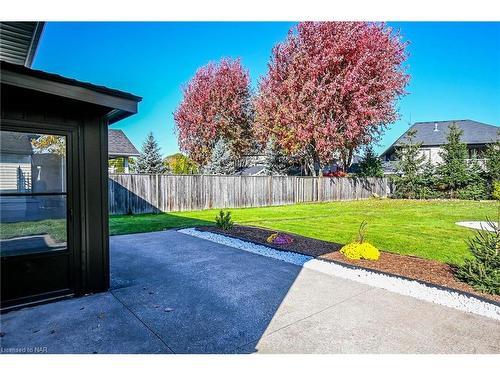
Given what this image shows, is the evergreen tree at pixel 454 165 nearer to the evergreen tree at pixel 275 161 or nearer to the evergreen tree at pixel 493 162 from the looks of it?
the evergreen tree at pixel 493 162

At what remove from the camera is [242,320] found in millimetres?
2768

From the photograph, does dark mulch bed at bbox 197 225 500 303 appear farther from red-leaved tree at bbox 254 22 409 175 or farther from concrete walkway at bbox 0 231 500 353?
red-leaved tree at bbox 254 22 409 175

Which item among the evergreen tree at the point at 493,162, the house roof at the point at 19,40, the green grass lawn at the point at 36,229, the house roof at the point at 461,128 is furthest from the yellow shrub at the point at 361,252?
the house roof at the point at 461,128

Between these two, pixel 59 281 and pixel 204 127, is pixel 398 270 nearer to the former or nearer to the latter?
pixel 59 281

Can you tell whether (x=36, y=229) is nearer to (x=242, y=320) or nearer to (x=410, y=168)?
(x=242, y=320)

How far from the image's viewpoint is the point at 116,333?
98.4 inches

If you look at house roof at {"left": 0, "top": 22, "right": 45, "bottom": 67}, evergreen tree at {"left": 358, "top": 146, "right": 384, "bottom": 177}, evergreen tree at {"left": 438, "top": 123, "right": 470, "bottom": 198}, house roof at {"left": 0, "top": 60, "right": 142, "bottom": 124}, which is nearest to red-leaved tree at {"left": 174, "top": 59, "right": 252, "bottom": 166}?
evergreen tree at {"left": 358, "top": 146, "right": 384, "bottom": 177}

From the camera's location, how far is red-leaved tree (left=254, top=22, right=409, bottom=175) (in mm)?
16000

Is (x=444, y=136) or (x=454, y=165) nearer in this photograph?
(x=454, y=165)

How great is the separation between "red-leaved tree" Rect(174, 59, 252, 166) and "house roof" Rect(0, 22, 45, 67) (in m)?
19.6

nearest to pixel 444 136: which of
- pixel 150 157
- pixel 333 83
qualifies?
pixel 333 83

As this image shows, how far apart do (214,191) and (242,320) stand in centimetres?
1088

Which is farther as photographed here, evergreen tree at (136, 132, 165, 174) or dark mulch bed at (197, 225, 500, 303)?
evergreen tree at (136, 132, 165, 174)
